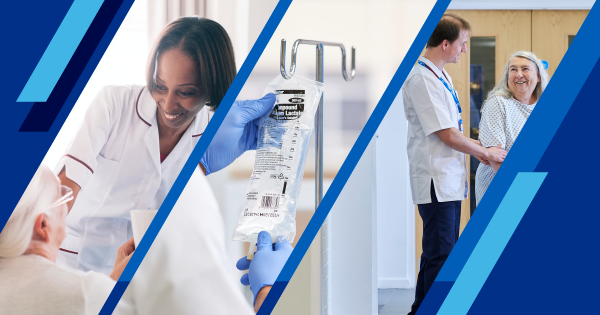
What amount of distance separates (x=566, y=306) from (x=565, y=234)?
141 millimetres

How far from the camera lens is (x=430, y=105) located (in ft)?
4.72

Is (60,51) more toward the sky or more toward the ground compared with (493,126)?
more toward the sky

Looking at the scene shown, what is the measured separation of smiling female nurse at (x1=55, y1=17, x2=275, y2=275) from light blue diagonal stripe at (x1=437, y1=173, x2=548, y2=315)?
0.51m

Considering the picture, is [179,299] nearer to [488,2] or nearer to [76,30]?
[76,30]

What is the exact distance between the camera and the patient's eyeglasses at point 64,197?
0.90 metres

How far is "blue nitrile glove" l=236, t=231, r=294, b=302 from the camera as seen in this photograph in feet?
2.64

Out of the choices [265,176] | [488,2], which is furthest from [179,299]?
[488,2]

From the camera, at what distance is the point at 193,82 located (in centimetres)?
90

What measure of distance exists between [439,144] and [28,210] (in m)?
1.14

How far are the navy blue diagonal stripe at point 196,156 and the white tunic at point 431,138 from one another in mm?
655

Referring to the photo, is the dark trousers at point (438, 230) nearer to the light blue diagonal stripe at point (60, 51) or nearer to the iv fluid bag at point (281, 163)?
the iv fluid bag at point (281, 163)

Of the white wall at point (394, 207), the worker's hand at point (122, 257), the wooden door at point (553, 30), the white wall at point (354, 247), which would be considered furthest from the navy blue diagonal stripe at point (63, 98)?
the wooden door at point (553, 30)

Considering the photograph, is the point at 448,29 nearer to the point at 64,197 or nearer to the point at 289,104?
the point at 289,104

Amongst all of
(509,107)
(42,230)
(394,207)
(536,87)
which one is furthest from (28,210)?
(394,207)
